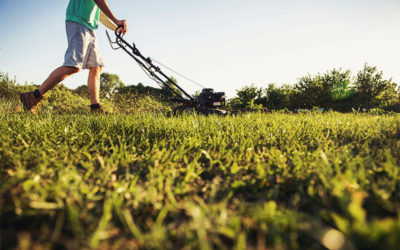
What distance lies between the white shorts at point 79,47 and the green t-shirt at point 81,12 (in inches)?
3.0

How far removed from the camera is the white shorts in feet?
9.95

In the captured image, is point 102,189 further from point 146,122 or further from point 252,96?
point 252,96

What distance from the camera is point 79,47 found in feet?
10.3

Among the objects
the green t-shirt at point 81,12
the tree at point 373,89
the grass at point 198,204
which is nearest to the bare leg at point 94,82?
the green t-shirt at point 81,12

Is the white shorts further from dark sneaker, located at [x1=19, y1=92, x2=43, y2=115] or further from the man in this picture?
dark sneaker, located at [x1=19, y1=92, x2=43, y2=115]

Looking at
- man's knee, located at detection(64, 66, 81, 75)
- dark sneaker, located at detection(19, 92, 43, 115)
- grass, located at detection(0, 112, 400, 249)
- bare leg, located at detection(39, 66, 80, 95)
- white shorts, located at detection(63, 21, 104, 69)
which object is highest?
white shorts, located at detection(63, 21, 104, 69)

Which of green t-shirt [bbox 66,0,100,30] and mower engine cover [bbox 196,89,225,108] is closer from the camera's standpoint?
green t-shirt [bbox 66,0,100,30]

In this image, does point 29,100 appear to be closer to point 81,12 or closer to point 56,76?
point 56,76

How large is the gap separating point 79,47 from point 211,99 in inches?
115

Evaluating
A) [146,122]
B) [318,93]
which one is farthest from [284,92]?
[146,122]

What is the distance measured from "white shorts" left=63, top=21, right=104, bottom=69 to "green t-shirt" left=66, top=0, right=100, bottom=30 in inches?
3.0

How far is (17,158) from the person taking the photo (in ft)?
3.88

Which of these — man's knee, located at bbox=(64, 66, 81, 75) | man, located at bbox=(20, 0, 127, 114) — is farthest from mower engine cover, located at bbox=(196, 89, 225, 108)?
man's knee, located at bbox=(64, 66, 81, 75)

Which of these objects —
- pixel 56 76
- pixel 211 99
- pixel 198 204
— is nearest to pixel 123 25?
pixel 56 76
